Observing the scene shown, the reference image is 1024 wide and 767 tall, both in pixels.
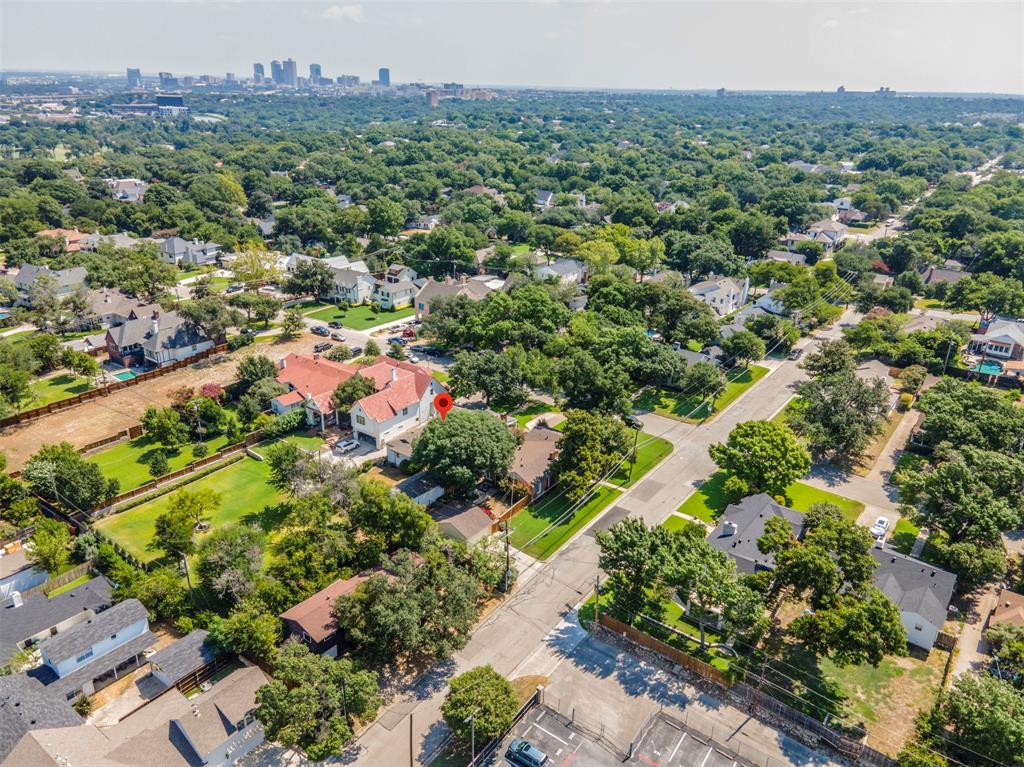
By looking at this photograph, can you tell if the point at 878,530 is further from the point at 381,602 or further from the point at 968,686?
the point at 381,602

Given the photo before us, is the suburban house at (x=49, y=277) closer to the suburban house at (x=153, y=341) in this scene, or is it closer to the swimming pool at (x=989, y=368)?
the suburban house at (x=153, y=341)

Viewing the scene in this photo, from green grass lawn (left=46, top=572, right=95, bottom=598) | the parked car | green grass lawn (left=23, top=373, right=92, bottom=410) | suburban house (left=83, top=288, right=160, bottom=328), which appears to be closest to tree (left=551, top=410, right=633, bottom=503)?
the parked car

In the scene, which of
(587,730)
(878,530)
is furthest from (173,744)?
(878,530)

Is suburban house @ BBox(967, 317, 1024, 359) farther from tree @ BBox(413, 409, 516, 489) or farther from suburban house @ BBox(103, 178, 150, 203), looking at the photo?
suburban house @ BBox(103, 178, 150, 203)

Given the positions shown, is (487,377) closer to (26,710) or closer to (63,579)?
(63,579)

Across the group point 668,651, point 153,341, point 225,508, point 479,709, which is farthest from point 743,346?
point 153,341

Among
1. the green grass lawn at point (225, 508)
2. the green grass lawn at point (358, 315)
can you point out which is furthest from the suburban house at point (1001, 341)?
the green grass lawn at point (225, 508)
